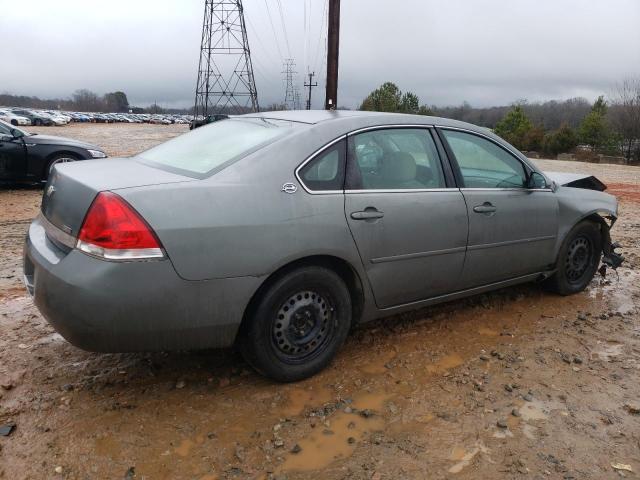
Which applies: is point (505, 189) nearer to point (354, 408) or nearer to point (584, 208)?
point (584, 208)

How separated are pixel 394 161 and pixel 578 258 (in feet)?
7.74

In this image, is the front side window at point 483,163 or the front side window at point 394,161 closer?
the front side window at point 394,161

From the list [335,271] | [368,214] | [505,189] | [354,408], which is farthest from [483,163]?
[354,408]

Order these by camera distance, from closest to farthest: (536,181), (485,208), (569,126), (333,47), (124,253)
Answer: (124,253) → (485,208) → (536,181) → (333,47) → (569,126)

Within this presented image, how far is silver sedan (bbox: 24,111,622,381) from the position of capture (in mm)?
2484

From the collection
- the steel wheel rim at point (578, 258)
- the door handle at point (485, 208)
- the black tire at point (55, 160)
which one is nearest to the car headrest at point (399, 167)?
the door handle at point (485, 208)

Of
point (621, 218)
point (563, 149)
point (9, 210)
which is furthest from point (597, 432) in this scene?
point (563, 149)

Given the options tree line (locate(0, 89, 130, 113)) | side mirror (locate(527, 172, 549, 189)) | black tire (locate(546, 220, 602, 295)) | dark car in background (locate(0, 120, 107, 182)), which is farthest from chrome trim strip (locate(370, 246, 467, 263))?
tree line (locate(0, 89, 130, 113))

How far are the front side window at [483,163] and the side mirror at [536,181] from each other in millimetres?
47

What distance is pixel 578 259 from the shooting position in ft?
15.5

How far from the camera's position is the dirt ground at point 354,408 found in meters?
2.41

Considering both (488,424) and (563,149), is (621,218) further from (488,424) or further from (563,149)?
(563,149)

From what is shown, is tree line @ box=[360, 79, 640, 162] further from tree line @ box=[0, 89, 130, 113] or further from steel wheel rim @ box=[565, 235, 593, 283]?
tree line @ box=[0, 89, 130, 113]

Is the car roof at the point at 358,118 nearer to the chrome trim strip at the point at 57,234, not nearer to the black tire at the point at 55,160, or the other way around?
the chrome trim strip at the point at 57,234
